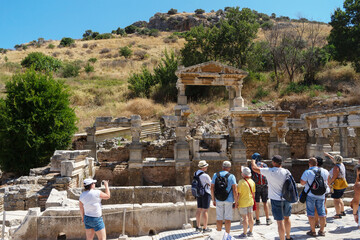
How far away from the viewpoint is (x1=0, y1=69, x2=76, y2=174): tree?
12625mm

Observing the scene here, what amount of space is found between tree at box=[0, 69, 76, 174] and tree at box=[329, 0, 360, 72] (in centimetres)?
2100

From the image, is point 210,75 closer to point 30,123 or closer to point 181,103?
point 181,103

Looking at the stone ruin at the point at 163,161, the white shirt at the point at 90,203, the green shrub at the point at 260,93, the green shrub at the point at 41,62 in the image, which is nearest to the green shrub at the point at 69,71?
the green shrub at the point at 41,62

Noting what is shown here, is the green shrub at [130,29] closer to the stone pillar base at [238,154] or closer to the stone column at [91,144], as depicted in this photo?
the stone column at [91,144]

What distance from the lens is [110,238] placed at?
255 inches

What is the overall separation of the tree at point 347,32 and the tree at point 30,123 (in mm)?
20998

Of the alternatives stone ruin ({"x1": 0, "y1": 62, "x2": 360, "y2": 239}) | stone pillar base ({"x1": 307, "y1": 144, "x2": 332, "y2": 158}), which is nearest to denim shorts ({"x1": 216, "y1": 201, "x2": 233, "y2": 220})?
stone ruin ({"x1": 0, "y1": 62, "x2": 360, "y2": 239})

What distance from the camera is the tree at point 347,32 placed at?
22375 mm

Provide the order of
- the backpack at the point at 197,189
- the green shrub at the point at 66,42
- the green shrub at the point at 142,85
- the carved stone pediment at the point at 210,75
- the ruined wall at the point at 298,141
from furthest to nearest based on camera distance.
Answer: the green shrub at the point at 66,42 < the green shrub at the point at 142,85 < the ruined wall at the point at 298,141 < the carved stone pediment at the point at 210,75 < the backpack at the point at 197,189

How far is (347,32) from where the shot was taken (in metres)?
22.8

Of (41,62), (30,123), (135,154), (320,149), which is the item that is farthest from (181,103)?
(41,62)

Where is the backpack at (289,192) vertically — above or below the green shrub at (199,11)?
below

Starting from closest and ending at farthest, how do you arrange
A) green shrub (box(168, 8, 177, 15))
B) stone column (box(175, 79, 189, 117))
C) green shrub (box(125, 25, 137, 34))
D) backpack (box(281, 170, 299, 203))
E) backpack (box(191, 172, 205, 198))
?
backpack (box(281, 170, 299, 203)) → backpack (box(191, 172, 205, 198)) → stone column (box(175, 79, 189, 117)) → green shrub (box(125, 25, 137, 34)) → green shrub (box(168, 8, 177, 15))

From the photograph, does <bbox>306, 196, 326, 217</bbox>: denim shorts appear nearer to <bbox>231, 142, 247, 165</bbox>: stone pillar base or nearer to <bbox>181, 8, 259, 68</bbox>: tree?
<bbox>231, 142, 247, 165</bbox>: stone pillar base
